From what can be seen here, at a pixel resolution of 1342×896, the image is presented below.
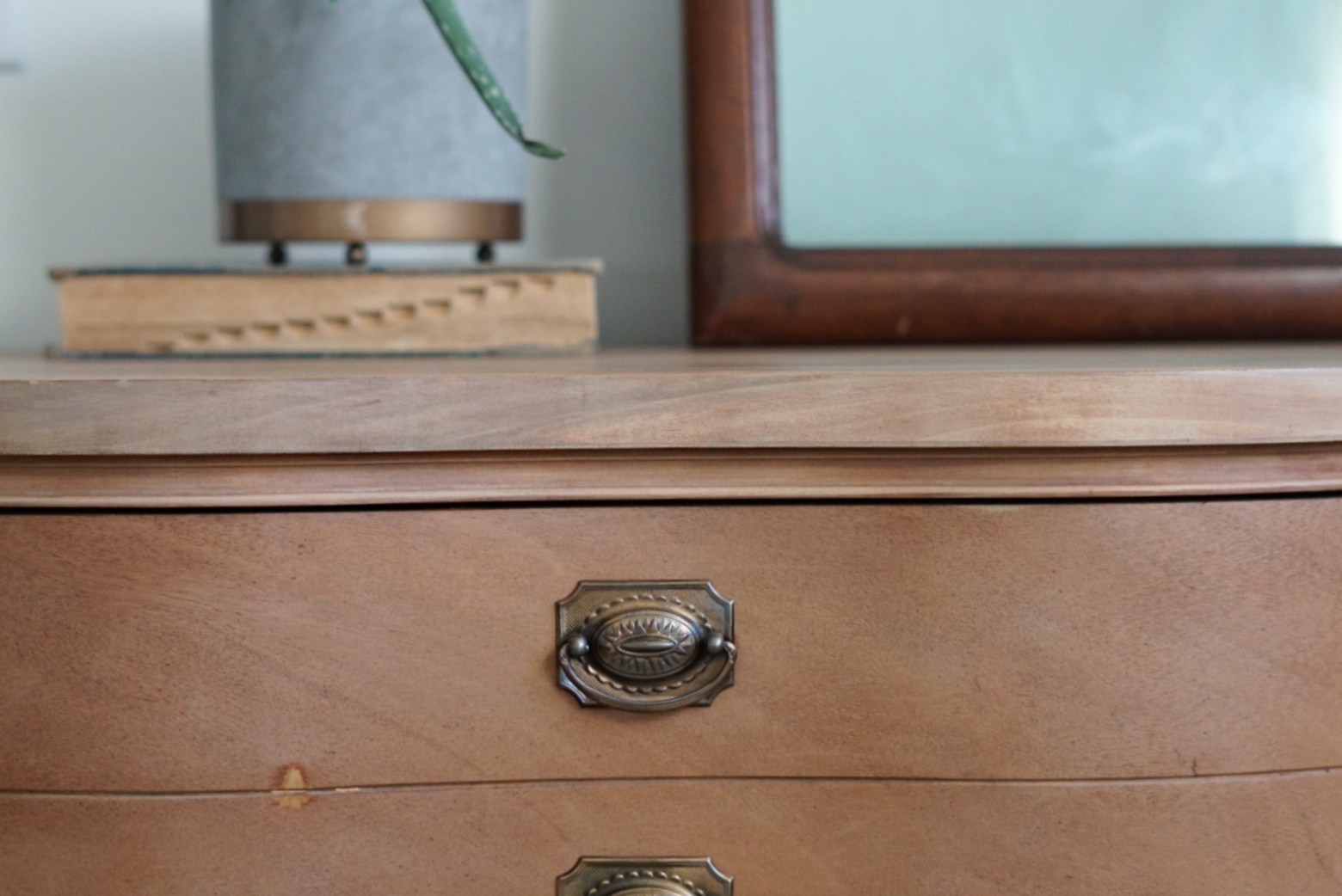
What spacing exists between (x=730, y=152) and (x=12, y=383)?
0.43m

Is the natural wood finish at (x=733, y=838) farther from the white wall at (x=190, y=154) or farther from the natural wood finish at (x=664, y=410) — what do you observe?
the white wall at (x=190, y=154)

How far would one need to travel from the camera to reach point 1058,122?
73 centimetres

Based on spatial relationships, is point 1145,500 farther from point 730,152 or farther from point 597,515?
point 730,152

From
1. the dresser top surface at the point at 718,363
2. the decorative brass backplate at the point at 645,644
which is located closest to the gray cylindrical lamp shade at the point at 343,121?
the dresser top surface at the point at 718,363

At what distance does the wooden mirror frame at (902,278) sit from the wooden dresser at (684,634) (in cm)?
25

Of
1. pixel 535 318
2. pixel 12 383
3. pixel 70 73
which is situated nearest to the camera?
pixel 12 383

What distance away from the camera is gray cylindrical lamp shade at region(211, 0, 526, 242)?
0.65 metres

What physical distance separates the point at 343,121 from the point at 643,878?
439mm

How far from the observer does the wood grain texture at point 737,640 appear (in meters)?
0.43

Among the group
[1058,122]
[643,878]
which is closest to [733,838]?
[643,878]

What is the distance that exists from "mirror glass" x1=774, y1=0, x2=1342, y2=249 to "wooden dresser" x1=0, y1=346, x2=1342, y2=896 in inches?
12.3

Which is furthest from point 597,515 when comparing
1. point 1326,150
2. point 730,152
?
point 1326,150

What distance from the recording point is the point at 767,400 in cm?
42

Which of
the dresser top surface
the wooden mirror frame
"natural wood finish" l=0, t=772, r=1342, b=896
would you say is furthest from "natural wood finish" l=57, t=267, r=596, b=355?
"natural wood finish" l=0, t=772, r=1342, b=896
